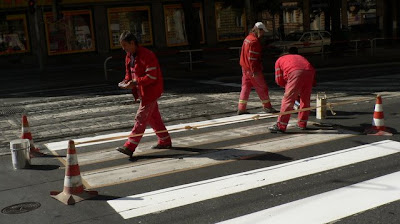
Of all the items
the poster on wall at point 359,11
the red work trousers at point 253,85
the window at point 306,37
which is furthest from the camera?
the poster on wall at point 359,11

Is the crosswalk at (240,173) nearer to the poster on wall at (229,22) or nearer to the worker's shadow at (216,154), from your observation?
the worker's shadow at (216,154)

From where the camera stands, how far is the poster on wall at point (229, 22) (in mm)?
33188

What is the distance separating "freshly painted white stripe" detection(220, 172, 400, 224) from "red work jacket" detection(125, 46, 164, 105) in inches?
118

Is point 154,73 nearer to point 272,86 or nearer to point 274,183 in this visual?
point 274,183

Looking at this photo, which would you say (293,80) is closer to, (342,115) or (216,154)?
(216,154)

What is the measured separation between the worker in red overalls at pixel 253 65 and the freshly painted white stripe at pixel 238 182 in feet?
11.3

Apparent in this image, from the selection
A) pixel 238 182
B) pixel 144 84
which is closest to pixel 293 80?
pixel 144 84

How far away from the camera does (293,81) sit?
8.59m

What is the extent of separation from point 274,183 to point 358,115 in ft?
15.6

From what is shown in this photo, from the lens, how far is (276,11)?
32.9m

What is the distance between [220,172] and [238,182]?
0.51 m

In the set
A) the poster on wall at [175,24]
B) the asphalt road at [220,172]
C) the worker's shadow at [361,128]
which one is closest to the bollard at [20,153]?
the asphalt road at [220,172]

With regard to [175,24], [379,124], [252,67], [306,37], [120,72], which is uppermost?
[175,24]

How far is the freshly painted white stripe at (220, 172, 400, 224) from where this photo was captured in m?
5.12
